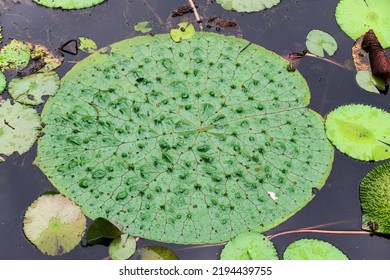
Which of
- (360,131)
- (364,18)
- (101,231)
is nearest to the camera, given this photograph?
(101,231)

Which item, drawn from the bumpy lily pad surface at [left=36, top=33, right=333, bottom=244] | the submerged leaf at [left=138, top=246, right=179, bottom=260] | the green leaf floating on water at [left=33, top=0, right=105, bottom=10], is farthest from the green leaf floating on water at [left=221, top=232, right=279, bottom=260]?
the green leaf floating on water at [left=33, top=0, right=105, bottom=10]

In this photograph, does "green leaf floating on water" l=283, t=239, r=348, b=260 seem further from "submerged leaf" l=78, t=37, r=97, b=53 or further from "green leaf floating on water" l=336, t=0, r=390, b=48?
"submerged leaf" l=78, t=37, r=97, b=53


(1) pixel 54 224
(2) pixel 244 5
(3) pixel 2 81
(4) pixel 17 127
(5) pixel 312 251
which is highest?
(2) pixel 244 5

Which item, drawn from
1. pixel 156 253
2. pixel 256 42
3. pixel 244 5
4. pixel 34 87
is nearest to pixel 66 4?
pixel 34 87

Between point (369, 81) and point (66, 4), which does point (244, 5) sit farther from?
point (66, 4)

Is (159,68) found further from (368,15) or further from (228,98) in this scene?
(368,15)

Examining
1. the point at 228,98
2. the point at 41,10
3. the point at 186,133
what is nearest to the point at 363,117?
the point at 228,98

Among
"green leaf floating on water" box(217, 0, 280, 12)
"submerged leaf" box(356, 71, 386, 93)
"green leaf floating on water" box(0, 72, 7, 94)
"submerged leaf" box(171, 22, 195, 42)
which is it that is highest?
"green leaf floating on water" box(217, 0, 280, 12)
